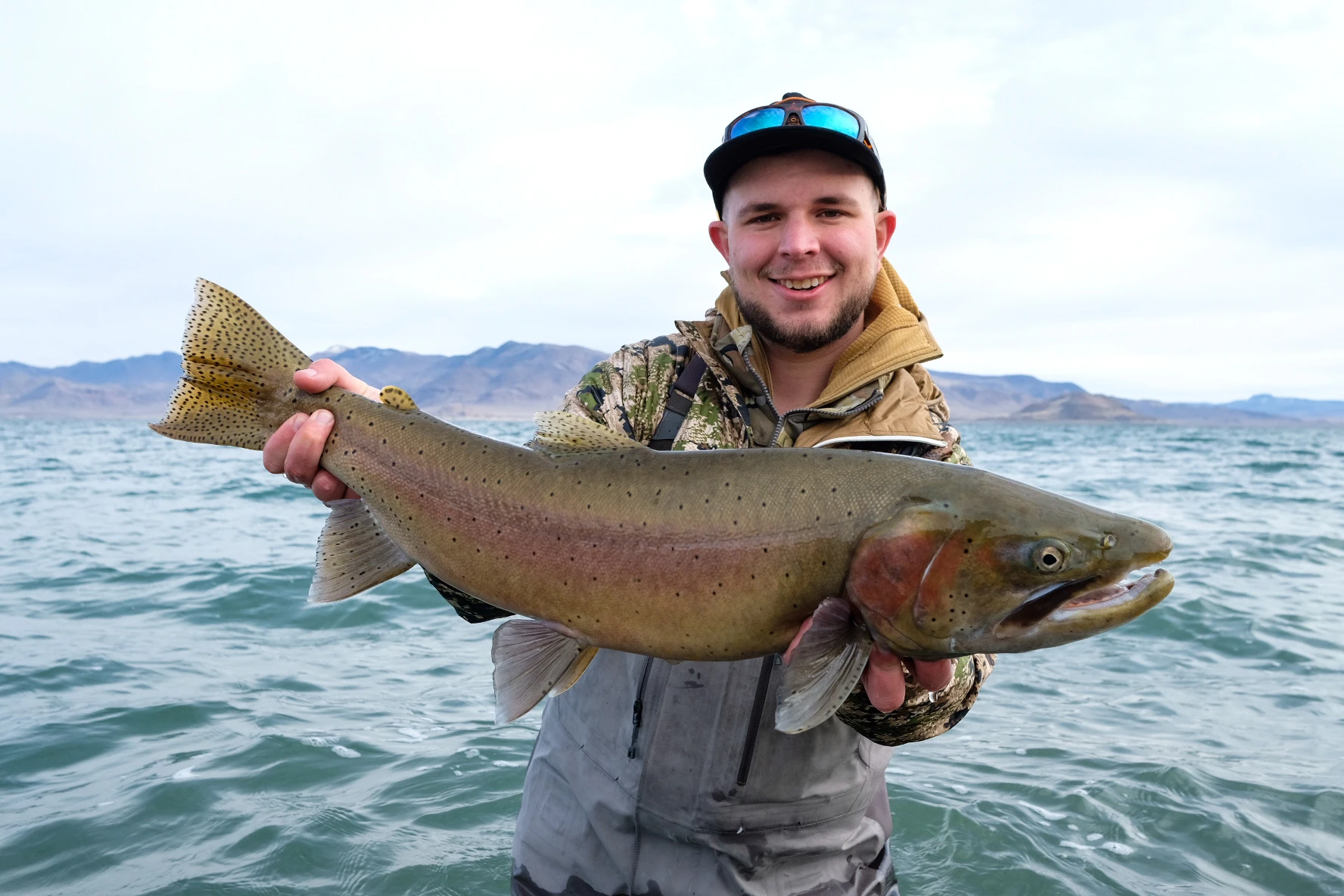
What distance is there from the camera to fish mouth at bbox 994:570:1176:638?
7.84ft

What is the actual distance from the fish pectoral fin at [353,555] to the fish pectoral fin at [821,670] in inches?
56.9

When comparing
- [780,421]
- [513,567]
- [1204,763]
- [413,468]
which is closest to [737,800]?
[513,567]

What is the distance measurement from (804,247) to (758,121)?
55 cm

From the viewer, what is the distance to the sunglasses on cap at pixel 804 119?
3.47 metres

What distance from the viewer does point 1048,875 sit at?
5258 mm

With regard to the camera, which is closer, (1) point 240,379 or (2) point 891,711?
(2) point 891,711

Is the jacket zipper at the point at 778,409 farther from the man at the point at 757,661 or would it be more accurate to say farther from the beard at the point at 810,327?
the beard at the point at 810,327

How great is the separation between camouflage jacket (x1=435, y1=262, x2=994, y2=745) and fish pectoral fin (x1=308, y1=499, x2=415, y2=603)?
0.23 metres

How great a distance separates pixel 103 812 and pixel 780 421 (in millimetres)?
4755

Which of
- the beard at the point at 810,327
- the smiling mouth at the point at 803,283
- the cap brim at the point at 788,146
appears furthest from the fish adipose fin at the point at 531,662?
the cap brim at the point at 788,146

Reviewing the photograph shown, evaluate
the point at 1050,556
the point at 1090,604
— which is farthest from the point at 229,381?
the point at 1090,604

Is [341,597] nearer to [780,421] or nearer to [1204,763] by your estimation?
[780,421]

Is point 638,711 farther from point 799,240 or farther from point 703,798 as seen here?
point 799,240

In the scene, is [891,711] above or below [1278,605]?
above
